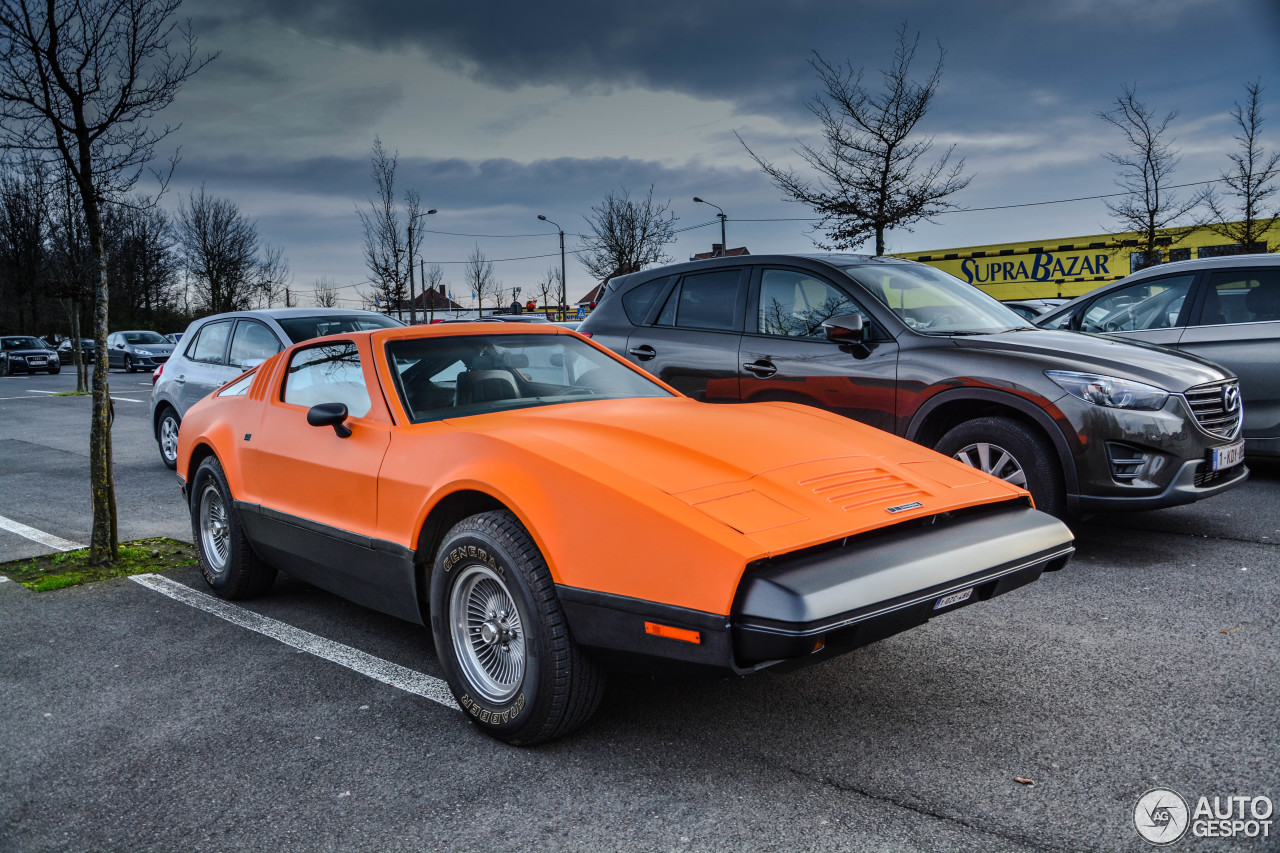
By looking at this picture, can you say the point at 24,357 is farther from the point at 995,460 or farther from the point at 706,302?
the point at 995,460

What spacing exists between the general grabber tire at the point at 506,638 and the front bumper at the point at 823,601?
0.36ft

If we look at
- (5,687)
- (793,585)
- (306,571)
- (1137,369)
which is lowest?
(5,687)

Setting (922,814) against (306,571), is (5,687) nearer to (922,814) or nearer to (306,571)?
(306,571)

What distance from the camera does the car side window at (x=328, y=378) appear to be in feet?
12.3

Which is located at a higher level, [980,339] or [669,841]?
[980,339]

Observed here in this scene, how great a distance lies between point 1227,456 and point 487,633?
14.2ft

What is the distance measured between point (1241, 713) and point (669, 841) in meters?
1.99

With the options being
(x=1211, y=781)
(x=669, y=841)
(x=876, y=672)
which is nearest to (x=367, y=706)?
(x=669, y=841)

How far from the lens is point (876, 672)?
3377 mm

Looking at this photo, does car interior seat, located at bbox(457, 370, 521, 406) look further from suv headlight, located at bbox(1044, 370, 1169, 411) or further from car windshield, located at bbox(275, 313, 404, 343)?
car windshield, located at bbox(275, 313, 404, 343)

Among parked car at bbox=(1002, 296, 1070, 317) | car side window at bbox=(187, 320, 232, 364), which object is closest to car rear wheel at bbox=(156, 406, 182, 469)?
car side window at bbox=(187, 320, 232, 364)

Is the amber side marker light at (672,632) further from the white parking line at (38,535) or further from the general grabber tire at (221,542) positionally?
the white parking line at (38,535)

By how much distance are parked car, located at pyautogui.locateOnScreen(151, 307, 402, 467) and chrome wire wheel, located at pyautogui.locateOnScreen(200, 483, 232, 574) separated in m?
3.69

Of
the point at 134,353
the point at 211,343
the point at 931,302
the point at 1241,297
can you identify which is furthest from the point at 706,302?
the point at 134,353
